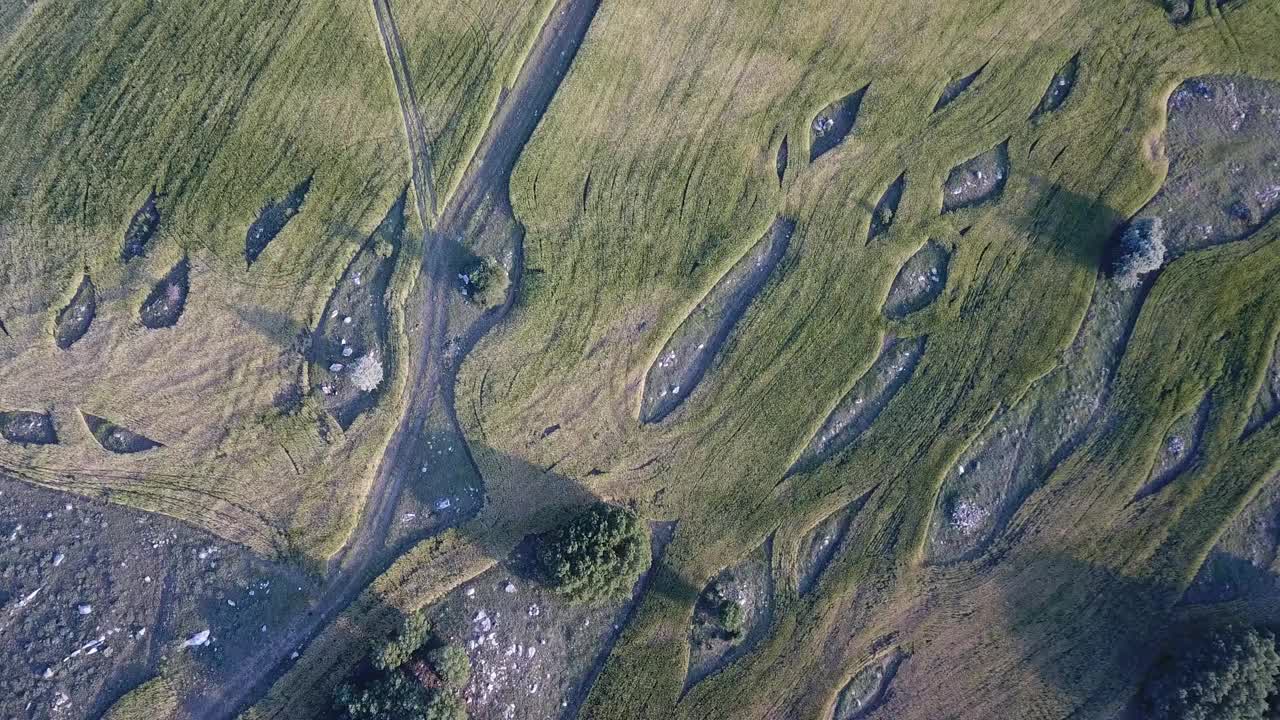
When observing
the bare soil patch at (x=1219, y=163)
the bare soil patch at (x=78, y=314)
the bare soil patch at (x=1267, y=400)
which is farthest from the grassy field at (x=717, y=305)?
the bare soil patch at (x=1219, y=163)

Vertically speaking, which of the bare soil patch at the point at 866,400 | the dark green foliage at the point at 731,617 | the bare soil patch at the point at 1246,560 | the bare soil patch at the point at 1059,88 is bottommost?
the bare soil patch at the point at 1246,560

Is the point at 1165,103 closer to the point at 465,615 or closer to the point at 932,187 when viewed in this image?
the point at 932,187

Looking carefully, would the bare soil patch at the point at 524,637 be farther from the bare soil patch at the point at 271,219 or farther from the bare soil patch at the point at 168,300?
the bare soil patch at the point at 271,219

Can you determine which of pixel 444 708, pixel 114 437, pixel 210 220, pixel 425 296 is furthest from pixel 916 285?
pixel 114 437

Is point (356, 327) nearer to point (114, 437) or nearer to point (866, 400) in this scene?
point (114, 437)

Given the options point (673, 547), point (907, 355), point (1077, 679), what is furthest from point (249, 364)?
point (1077, 679)

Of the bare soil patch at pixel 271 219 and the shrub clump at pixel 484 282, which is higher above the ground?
the bare soil patch at pixel 271 219
